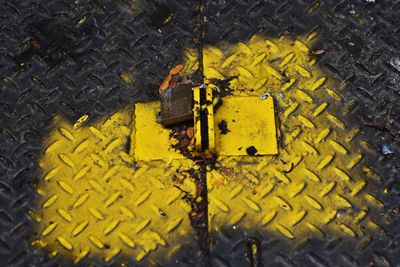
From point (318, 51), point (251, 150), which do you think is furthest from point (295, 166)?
point (318, 51)

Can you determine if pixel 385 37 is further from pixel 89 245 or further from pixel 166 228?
pixel 89 245

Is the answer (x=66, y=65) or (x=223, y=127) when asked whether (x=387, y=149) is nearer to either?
(x=223, y=127)

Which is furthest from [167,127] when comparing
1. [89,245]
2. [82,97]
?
[89,245]

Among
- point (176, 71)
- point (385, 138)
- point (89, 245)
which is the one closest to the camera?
point (89, 245)

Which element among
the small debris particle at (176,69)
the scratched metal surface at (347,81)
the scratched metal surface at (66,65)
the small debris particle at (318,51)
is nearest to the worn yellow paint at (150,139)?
the scratched metal surface at (66,65)

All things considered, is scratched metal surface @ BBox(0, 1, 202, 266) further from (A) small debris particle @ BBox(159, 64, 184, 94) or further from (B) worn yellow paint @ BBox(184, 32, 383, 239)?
(B) worn yellow paint @ BBox(184, 32, 383, 239)

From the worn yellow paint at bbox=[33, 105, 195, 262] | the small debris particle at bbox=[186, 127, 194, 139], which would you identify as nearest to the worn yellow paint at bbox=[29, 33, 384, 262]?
the worn yellow paint at bbox=[33, 105, 195, 262]
